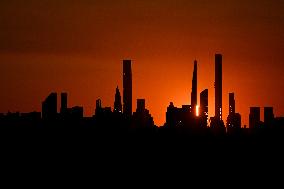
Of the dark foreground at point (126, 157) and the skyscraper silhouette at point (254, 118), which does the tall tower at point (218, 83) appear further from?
the dark foreground at point (126, 157)

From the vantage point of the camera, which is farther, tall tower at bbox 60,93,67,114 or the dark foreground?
tall tower at bbox 60,93,67,114

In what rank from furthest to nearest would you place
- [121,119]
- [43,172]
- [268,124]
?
[268,124] < [121,119] < [43,172]

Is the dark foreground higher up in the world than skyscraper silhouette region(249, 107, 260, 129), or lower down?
lower down

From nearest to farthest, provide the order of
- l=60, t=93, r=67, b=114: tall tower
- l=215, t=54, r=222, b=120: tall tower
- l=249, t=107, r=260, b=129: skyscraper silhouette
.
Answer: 1. l=60, t=93, r=67, b=114: tall tower
2. l=249, t=107, r=260, b=129: skyscraper silhouette
3. l=215, t=54, r=222, b=120: tall tower

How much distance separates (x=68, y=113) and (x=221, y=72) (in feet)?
120

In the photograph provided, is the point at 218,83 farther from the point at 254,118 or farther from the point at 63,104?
the point at 63,104

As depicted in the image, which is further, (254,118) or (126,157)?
(254,118)

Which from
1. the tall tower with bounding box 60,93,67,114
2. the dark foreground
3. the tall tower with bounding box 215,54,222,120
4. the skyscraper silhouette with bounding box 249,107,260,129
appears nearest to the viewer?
the dark foreground

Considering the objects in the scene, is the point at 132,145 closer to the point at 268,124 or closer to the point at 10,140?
the point at 10,140

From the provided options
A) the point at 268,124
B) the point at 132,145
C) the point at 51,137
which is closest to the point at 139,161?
the point at 132,145

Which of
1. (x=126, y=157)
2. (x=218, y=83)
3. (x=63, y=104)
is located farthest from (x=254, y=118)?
(x=126, y=157)

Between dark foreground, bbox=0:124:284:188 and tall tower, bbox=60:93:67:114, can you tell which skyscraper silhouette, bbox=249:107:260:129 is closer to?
dark foreground, bbox=0:124:284:188

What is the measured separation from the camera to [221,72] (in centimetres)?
11000

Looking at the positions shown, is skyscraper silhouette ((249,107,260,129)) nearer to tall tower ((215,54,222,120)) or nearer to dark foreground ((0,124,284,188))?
tall tower ((215,54,222,120))
